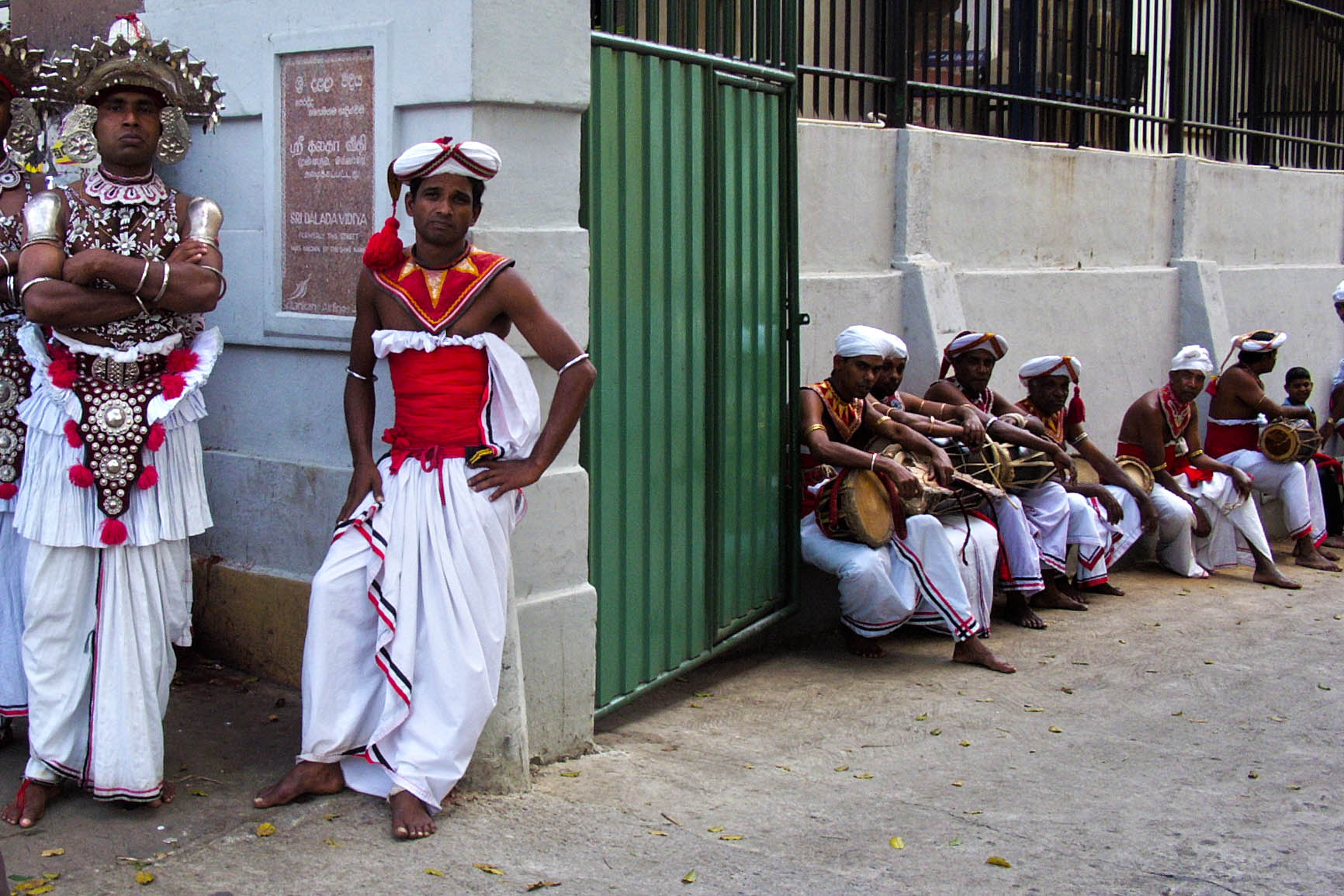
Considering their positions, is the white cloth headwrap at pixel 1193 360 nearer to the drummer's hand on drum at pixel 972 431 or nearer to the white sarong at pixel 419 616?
the drummer's hand on drum at pixel 972 431

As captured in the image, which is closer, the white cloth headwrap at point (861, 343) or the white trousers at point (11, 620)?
the white trousers at point (11, 620)

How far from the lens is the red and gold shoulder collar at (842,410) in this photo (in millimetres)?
6746

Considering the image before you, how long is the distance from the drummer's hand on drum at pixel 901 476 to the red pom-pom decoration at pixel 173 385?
3273 mm

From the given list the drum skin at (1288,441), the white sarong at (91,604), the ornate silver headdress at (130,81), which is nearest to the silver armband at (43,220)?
the ornate silver headdress at (130,81)

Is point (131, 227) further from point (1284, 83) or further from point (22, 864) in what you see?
point (1284, 83)

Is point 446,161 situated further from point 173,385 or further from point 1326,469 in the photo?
point 1326,469

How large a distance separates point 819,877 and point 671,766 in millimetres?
1013

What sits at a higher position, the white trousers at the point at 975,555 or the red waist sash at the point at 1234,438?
the red waist sash at the point at 1234,438

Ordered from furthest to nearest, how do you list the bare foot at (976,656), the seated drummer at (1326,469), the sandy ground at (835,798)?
the seated drummer at (1326,469), the bare foot at (976,656), the sandy ground at (835,798)

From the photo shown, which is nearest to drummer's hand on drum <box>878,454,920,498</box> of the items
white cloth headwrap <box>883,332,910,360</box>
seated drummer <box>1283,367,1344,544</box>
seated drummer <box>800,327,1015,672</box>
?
seated drummer <box>800,327,1015,672</box>

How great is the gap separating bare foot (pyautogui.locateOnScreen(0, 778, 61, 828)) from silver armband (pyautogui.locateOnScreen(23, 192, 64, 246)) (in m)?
1.53

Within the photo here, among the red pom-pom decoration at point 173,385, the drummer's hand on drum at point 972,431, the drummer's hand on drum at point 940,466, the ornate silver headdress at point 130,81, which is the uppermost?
the ornate silver headdress at point 130,81

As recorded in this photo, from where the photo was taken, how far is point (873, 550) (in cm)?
662

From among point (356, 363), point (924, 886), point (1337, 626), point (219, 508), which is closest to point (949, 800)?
point (924, 886)
